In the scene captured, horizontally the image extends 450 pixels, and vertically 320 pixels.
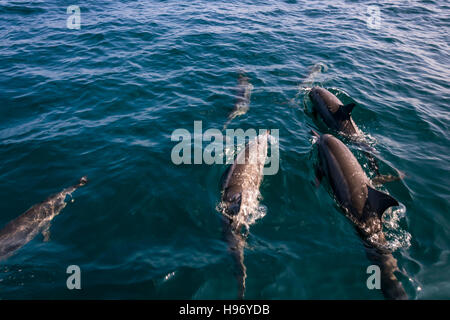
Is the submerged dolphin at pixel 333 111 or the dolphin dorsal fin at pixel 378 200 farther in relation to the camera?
the submerged dolphin at pixel 333 111

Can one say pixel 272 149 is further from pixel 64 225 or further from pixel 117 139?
pixel 64 225

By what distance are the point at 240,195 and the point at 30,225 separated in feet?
18.7

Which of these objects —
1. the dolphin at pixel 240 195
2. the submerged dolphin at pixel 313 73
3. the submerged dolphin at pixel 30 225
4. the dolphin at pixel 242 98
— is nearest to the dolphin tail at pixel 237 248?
the dolphin at pixel 240 195

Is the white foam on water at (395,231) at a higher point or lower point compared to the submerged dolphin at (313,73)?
lower

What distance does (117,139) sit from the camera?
10.2 meters

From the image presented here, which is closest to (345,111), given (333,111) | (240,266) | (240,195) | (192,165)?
(333,111)

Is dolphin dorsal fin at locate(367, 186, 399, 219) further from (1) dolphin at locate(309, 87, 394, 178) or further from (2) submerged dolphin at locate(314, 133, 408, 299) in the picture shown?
(1) dolphin at locate(309, 87, 394, 178)

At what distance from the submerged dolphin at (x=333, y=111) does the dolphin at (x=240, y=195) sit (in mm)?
3675

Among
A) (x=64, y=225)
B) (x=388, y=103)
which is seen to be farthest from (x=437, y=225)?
(x=64, y=225)

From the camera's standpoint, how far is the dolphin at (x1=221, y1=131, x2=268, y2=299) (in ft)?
21.5

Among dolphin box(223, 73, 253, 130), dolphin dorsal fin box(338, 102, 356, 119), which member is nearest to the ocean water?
dolphin box(223, 73, 253, 130)

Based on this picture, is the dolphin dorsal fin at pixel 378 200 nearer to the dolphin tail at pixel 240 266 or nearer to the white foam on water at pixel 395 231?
the white foam on water at pixel 395 231

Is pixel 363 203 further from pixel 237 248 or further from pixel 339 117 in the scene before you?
pixel 339 117

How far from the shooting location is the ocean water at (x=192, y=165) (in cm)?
607
